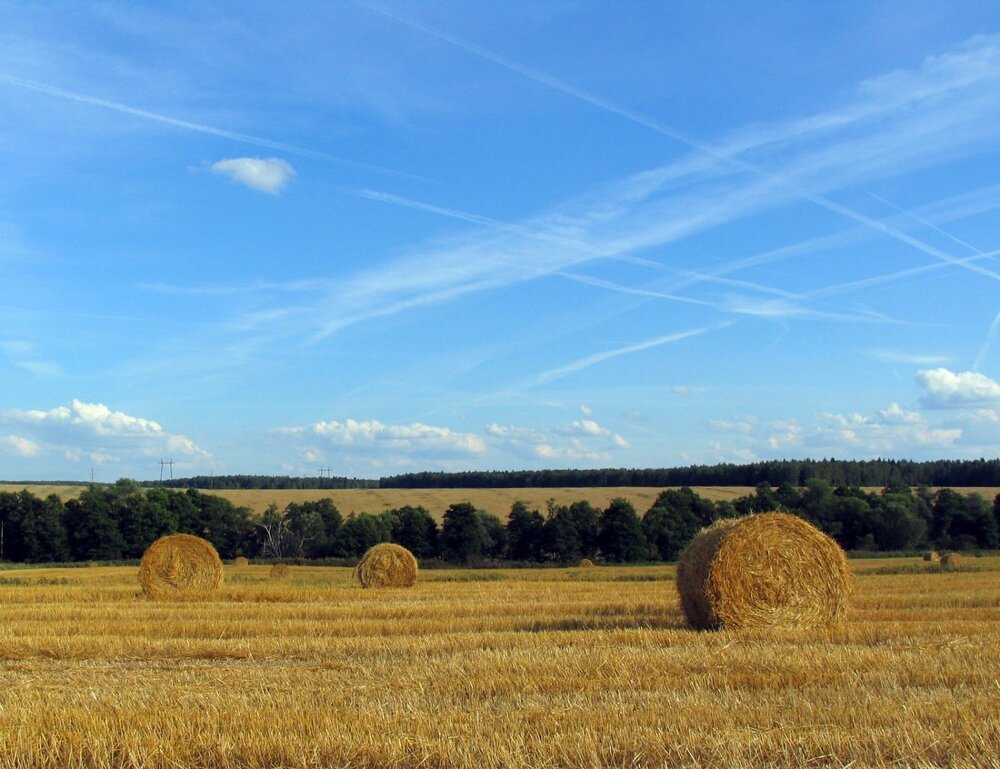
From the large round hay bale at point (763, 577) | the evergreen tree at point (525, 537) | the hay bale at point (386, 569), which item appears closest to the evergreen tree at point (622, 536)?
the evergreen tree at point (525, 537)

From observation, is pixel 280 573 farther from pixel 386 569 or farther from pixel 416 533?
pixel 416 533

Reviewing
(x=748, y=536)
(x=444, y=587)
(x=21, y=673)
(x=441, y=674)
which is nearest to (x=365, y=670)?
(x=441, y=674)

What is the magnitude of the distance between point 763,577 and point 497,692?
707 centimetres

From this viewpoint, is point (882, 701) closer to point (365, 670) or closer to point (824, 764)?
point (824, 764)

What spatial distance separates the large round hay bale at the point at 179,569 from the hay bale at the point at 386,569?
478cm

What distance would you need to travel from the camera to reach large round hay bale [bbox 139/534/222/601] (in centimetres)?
2478

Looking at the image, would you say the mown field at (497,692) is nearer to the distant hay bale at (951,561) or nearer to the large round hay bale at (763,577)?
the large round hay bale at (763,577)

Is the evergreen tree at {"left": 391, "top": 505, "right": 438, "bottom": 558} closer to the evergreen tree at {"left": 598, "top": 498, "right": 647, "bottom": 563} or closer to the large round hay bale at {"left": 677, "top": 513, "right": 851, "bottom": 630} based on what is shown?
the evergreen tree at {"left": 598, "top": 498, "right": 647, "bottom": 563}

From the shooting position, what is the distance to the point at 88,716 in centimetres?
764

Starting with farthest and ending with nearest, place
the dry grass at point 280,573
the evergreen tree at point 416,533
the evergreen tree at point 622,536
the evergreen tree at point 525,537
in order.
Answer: the evergreen tree at point 416,533, the evergreen tree at point 525,537, the evergreen tree at point 622,536, the dry grass at point 280,573

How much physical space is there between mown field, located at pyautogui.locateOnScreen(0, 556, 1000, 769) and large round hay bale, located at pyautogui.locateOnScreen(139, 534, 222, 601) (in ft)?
24.0

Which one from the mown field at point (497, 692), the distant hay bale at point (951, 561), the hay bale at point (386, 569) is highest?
the mown field at point (497, 692)

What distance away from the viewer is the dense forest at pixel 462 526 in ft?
185

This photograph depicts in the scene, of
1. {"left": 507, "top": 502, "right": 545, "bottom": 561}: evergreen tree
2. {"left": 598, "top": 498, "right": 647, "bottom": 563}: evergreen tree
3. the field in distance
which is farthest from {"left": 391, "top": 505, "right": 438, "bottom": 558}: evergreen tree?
the field in distance
